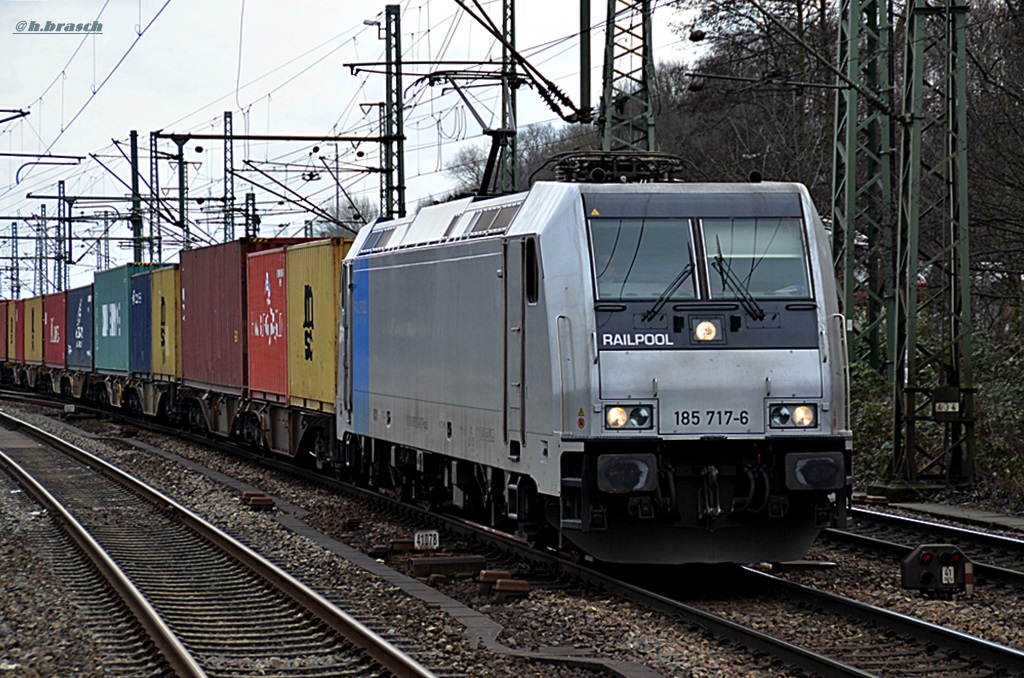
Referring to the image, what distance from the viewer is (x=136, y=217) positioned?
42250 mm

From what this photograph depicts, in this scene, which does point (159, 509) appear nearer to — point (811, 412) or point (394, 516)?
point (394, 516)

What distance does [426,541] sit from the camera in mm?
13414

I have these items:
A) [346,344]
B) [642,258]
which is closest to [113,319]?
[346,344]

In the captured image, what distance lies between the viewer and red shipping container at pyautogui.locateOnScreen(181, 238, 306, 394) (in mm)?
24302

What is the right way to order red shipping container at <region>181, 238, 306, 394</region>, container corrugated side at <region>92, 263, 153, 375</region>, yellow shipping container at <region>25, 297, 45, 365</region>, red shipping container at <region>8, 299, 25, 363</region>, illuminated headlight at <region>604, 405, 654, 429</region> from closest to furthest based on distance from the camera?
illuminated headlight at <region>604, 405, 654, 429</region> → red shipping container at <region>181, 238, 306, 394</region> → container corrugated side at <region>92, 263, 153, 375</region> → yellow shipping container at <region>25, 297, 45, 365</region> → red shipping container at <region>8, 299, 25, 363</region>

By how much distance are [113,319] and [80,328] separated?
490cm

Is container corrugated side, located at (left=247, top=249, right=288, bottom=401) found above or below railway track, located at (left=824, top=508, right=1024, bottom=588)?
above

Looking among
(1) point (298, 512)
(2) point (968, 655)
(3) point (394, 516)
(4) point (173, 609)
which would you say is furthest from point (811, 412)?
(1) point (298, 512)

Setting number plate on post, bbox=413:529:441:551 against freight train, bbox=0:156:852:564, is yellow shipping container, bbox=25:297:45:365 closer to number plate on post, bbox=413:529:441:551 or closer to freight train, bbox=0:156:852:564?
number plate on post, bbox=413:529:441:551

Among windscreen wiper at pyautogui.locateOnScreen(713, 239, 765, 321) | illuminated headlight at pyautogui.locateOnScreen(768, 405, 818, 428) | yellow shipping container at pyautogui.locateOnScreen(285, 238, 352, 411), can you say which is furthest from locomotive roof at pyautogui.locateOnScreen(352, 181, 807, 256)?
yellow shipping container at pyautogui.locateOnScreen(285, 238, 352, 411)

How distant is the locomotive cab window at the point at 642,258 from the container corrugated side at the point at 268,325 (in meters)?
11.3

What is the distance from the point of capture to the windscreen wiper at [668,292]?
35.0 ft

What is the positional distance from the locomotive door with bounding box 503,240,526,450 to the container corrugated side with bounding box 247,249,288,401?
10.3m

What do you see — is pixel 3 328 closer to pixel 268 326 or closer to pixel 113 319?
pixel 113 319
